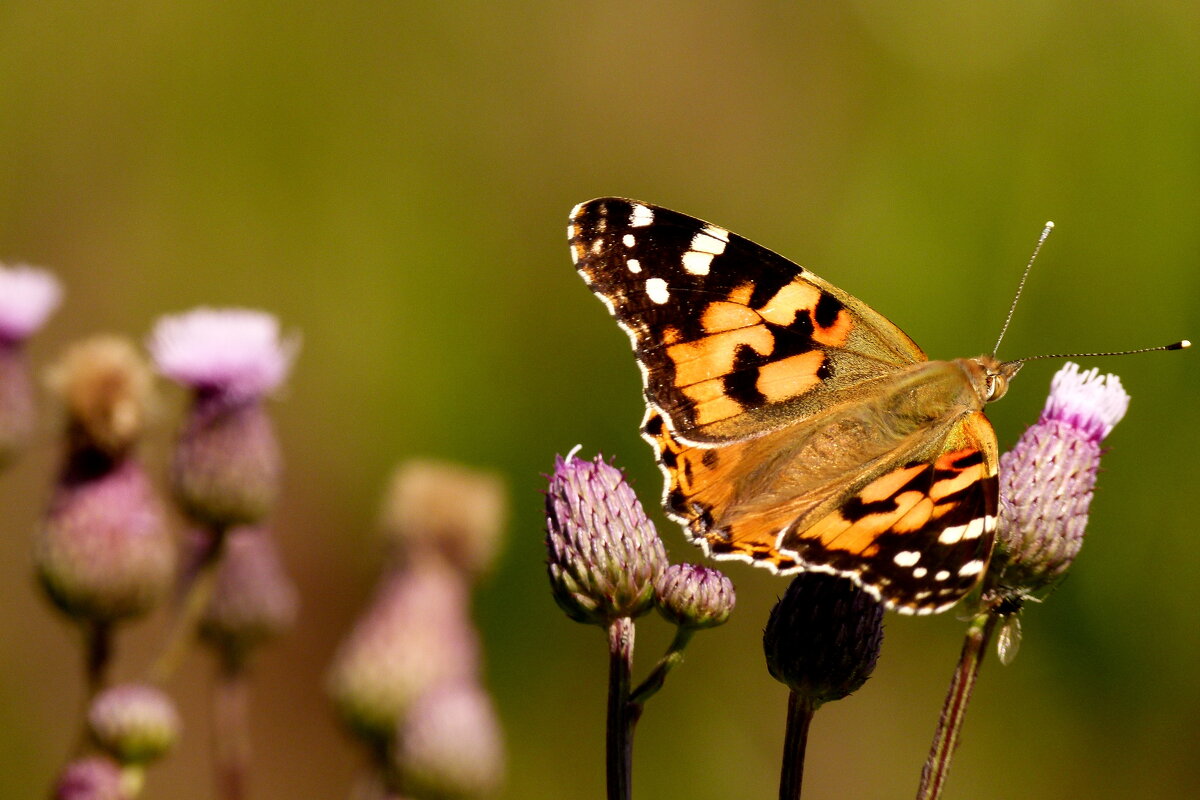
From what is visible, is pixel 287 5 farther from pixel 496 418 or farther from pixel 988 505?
pixel 988 505

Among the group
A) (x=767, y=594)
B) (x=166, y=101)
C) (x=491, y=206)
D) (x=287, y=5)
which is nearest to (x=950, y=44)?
(x=491, y=206)

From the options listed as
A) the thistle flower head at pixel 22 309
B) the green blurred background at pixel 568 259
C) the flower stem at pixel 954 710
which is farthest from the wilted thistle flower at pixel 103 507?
the flower stem at pixel 954 710

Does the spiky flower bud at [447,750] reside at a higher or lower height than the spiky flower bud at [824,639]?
lower

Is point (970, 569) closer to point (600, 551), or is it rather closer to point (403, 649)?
point (600, 551)

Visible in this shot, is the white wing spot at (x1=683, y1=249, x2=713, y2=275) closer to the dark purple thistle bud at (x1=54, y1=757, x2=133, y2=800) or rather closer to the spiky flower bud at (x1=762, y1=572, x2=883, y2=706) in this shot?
the spiky flower bud at (x1=762, y1=572, x2=883, y2=706)

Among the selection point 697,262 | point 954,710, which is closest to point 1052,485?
point 954,710

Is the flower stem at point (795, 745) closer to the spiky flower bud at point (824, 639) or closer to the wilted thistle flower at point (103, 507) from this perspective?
the spiky flower bud at point (824, 639)
